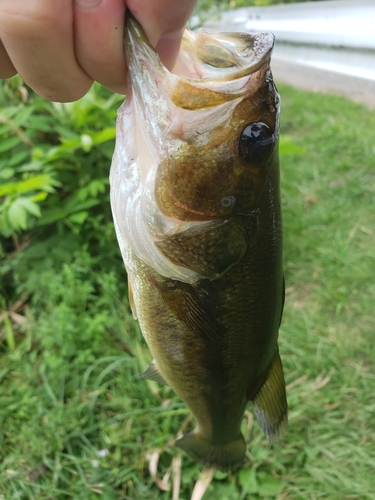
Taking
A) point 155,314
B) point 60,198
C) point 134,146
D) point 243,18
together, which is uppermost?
point 134,146

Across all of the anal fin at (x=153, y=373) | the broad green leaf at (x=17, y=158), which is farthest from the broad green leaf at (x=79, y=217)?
the anal fin at (x=153, y=373)

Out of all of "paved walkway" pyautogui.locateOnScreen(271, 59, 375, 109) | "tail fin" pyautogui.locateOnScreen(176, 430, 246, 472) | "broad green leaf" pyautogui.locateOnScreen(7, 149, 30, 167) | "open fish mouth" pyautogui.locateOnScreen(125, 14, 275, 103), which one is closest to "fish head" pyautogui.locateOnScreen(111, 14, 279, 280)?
"open fish mouth" pyautogui.locateOnScreen(125, 14, 275, 103)

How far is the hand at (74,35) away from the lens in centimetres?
63

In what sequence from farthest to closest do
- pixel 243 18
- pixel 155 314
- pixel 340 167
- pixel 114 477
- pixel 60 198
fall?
pixel 243 18
pixel 340 167
pixel 60 198
pixel 114 477
pixel 155 314

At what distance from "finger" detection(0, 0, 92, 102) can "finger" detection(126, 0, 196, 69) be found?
11 cm

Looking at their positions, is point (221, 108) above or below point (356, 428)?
above

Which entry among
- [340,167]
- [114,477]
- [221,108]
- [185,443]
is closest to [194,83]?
[221,108]

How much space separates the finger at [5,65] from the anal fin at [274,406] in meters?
1.09

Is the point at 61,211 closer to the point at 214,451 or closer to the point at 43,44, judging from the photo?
the point at 214,451

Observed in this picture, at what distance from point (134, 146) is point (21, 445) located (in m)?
1.92

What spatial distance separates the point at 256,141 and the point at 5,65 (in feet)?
1.75

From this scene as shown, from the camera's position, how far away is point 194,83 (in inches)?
32.8

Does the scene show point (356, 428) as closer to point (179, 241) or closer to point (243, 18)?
point (179, 241)

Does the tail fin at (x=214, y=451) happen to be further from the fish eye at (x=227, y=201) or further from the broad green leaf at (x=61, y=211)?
the broad green leaf at (x=61, y=211)
